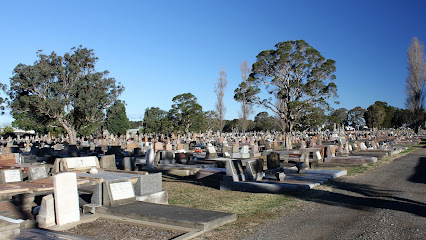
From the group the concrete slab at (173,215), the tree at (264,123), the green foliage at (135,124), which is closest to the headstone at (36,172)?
the concrete slab at (173,215)

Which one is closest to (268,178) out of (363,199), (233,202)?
(233,202)

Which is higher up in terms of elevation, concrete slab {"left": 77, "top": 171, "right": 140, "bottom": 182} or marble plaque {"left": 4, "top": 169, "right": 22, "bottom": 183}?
marble plaque {"left": 4, "top": 169, "right": 22, "bottom": 183}

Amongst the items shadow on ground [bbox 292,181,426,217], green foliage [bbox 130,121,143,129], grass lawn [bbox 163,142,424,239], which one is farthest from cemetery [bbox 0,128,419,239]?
green foliage [bbox 130,121,143,129]

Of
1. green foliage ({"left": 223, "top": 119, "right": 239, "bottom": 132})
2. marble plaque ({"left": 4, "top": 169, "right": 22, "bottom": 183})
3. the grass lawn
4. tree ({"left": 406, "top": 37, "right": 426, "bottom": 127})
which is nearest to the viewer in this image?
the grass lawn


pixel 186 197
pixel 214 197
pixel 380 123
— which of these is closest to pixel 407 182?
pixel 214 197

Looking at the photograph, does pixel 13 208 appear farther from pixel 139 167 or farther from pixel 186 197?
pixel 139 167

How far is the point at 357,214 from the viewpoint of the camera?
738cm

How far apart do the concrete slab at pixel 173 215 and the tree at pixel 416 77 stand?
5733 centimetres

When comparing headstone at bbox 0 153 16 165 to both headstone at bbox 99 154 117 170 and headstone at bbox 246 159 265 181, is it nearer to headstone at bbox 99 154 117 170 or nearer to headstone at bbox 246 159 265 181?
headstone at bbox 99 154 117 170

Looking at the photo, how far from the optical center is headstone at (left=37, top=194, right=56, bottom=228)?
6785 mm

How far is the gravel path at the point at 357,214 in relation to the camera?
6.04 metres

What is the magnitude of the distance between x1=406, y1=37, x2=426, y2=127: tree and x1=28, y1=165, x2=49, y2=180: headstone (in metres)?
56.8

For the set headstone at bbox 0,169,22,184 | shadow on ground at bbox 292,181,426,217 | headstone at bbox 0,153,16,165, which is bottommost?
shadow on ground at bbox 292,181,426,217

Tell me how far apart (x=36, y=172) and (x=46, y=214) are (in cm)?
550
